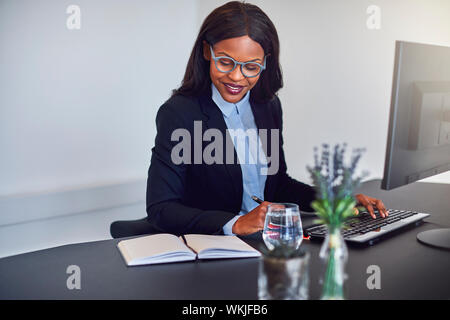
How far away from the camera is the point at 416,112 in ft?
4.63

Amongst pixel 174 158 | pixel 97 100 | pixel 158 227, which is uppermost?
pixel 97 100

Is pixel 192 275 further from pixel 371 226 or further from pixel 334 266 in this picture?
pixel 371 226

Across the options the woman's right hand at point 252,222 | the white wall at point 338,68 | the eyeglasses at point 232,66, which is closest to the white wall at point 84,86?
the white wall at point 338,68

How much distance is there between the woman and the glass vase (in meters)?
0.59

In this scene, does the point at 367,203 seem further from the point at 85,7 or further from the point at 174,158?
the point at 85,7

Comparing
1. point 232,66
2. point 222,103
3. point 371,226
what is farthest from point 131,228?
point 371,226

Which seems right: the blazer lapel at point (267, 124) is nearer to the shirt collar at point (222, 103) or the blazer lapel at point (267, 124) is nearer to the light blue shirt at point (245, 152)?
the light blue shirt at point (245, 152)

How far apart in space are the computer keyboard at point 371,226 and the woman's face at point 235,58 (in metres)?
0.64

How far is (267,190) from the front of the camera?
6.96 feet

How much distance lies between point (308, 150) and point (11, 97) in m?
2.08

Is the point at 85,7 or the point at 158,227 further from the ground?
the point at 85,7

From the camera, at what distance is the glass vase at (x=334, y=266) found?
90 cm
